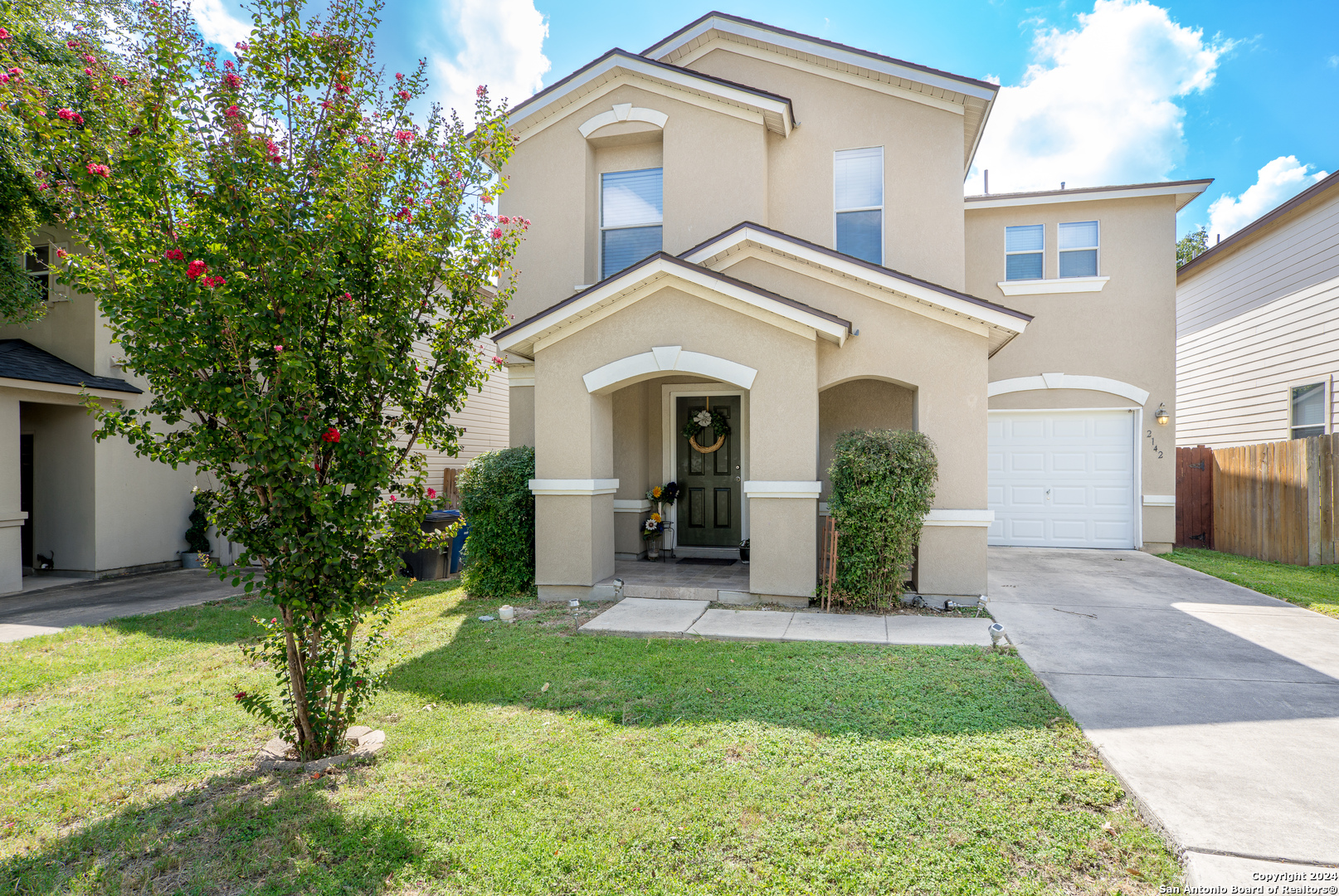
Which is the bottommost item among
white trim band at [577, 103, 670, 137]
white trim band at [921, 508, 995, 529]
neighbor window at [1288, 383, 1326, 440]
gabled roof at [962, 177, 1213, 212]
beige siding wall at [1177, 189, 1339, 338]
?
white trim band at [921, 508, 995, 529]

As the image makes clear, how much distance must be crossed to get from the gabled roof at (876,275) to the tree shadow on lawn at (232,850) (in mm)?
6696

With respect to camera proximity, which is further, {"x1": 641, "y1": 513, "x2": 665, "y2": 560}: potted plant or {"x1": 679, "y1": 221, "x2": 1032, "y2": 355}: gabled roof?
{"x1": 641, "y1": 513, "x2": 665, "y2": 560}: potted plant

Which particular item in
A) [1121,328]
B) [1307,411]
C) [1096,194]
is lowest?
[1307,411]

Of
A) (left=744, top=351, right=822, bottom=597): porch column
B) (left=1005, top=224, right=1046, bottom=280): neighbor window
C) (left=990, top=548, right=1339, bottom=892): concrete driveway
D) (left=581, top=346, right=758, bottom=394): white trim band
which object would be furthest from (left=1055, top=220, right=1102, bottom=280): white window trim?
(left=581, top=346, right=758, bottom=394): white trim band

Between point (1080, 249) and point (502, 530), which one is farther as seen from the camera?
point (1080, 249)

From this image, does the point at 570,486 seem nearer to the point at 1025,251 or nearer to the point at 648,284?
the point at 648,284

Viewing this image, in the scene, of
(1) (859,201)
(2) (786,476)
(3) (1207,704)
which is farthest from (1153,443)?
(3) (1207,704)

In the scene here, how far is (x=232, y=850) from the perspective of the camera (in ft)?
9.60

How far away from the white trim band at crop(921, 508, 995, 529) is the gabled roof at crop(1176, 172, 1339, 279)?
347 inches

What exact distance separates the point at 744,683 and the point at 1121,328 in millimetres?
10423

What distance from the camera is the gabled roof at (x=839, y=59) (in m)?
8.80

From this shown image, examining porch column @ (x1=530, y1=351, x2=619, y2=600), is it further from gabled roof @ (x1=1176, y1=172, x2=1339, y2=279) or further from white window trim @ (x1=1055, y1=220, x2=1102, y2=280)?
gabled roof @ (x1=1176, y1=172, x2=1339, y2=279)

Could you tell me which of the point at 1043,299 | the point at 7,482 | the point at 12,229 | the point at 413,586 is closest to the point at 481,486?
the point at 413,586

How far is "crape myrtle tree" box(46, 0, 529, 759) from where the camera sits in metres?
3.12
